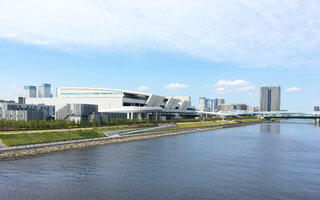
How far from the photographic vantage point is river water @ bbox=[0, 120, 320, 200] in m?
26.9

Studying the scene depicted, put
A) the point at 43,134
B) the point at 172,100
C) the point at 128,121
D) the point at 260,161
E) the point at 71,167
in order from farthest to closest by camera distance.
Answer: the point at 172,100 < the point at 128,121 < the point at 43,134 < the point at 260,161 < the point at 71,167

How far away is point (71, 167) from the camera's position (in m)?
36.9

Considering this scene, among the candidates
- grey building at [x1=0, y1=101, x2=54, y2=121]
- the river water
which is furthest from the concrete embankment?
grey building at [x1=0, y1=101, x2=54, y2=121]

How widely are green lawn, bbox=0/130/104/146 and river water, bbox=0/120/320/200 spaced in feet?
23.1

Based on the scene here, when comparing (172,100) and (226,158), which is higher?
(172,100)

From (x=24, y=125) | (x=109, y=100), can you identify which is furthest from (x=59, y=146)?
(x=109, y=100)

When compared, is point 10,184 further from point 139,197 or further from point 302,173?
point 302,173

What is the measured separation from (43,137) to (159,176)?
30.8 meters

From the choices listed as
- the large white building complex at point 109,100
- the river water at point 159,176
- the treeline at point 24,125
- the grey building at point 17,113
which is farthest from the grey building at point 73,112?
the river water at point 159,176

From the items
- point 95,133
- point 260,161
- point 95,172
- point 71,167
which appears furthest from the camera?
point 95,133

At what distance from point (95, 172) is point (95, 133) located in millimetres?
32196

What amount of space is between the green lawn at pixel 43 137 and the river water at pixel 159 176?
7.05 m

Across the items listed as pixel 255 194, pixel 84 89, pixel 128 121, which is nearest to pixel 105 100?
pixel 84 89

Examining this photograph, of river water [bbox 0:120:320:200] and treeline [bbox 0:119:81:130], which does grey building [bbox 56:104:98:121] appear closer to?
treeline [bbox 0:119:81:130]
